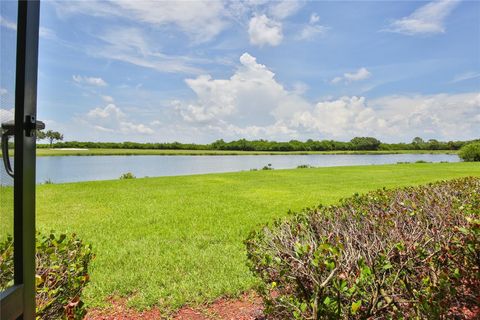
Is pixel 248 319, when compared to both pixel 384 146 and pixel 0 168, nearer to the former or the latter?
pixel 0 168

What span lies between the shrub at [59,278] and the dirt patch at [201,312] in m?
0.99

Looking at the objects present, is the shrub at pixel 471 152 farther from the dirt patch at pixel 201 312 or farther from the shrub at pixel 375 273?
the dirt patch at pixel 201 312

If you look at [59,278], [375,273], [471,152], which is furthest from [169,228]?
[471,152]

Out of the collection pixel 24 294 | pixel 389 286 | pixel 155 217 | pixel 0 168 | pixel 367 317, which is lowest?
pixel 155 217

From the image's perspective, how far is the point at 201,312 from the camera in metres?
3.67

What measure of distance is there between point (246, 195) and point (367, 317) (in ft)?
33.9

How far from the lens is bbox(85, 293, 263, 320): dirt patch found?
356 cm

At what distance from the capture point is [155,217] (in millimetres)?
8641

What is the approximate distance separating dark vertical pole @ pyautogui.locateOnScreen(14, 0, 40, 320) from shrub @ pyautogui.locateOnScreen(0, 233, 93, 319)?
29.4 inches

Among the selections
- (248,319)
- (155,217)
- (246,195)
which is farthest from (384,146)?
(248,319)

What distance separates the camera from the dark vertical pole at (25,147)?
1.48 metres

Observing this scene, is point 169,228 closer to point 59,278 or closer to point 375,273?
point 59,278

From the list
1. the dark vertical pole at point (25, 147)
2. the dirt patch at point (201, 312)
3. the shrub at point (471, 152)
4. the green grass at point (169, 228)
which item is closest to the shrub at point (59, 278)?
the dark vertical pole at point (25, 147)

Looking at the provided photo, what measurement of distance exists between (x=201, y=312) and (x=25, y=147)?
2.78m
